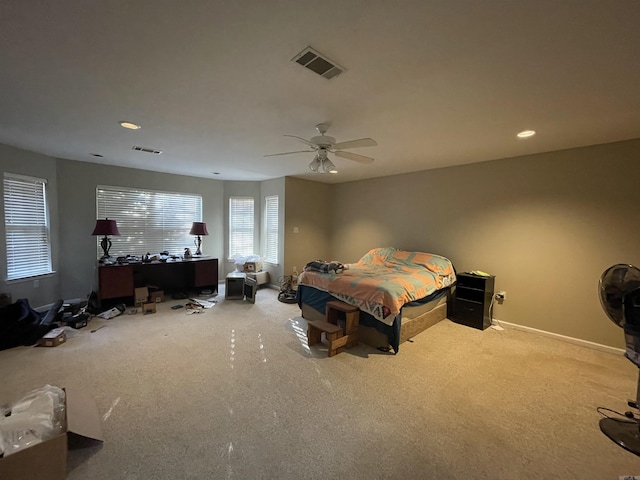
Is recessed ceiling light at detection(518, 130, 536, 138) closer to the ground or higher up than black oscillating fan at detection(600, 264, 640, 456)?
higher up

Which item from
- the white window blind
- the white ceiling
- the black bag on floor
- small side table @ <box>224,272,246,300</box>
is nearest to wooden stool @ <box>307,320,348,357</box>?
the white ceiling

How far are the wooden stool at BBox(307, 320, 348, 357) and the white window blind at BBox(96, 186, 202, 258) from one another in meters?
4.00

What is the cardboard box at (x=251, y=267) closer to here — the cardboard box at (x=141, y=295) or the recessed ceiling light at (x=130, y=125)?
the cardboard box at (x=141, y=295)

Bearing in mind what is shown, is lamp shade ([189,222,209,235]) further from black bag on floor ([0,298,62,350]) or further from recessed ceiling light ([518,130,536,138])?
recessed ceiling light ([518,130,536,138])

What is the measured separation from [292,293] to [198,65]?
412 cm

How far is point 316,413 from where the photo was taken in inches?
80.7

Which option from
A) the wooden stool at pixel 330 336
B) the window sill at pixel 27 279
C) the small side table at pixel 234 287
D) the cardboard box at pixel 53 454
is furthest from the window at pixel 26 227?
the wooden stool at pixel 330 336

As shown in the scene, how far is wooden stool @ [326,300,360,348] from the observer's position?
3150mm

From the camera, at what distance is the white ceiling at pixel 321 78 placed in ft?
4.21

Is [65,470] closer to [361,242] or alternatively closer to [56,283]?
[56,283]

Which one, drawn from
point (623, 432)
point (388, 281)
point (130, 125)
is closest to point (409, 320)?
point (388, 281)

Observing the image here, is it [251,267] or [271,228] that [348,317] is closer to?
[251,267]

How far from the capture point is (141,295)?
4.44 m

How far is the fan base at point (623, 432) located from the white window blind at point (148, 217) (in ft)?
21.4
